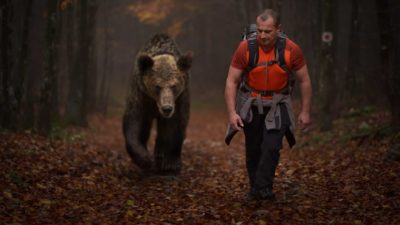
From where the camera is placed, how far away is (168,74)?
8.98 m

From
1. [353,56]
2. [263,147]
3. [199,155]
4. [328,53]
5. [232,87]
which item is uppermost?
[353,56]

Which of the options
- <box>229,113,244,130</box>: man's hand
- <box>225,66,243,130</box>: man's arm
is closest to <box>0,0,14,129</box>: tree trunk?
<box>225,66,243,130</box>: man's arm

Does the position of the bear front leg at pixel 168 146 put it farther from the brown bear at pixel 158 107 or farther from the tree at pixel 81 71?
the tree at pixel 81 71

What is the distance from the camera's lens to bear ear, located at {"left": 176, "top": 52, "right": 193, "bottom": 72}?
920 cm

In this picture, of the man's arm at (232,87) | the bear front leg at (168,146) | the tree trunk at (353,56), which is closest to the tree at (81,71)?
the bear front leg at (168,146)

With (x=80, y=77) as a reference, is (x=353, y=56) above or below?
above

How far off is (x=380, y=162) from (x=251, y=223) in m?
3.53

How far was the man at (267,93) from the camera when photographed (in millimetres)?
6129

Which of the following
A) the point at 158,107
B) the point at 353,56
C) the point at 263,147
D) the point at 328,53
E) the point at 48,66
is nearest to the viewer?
the point at 263,147

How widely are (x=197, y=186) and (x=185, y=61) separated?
2431mm

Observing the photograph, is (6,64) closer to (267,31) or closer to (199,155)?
(199,155)

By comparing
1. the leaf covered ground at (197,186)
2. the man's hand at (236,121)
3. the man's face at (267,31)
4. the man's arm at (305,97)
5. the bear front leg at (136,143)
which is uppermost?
the man's face at (267,31)

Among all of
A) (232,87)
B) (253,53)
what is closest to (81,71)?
(232,87)

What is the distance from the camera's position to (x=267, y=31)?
6.02 meters
